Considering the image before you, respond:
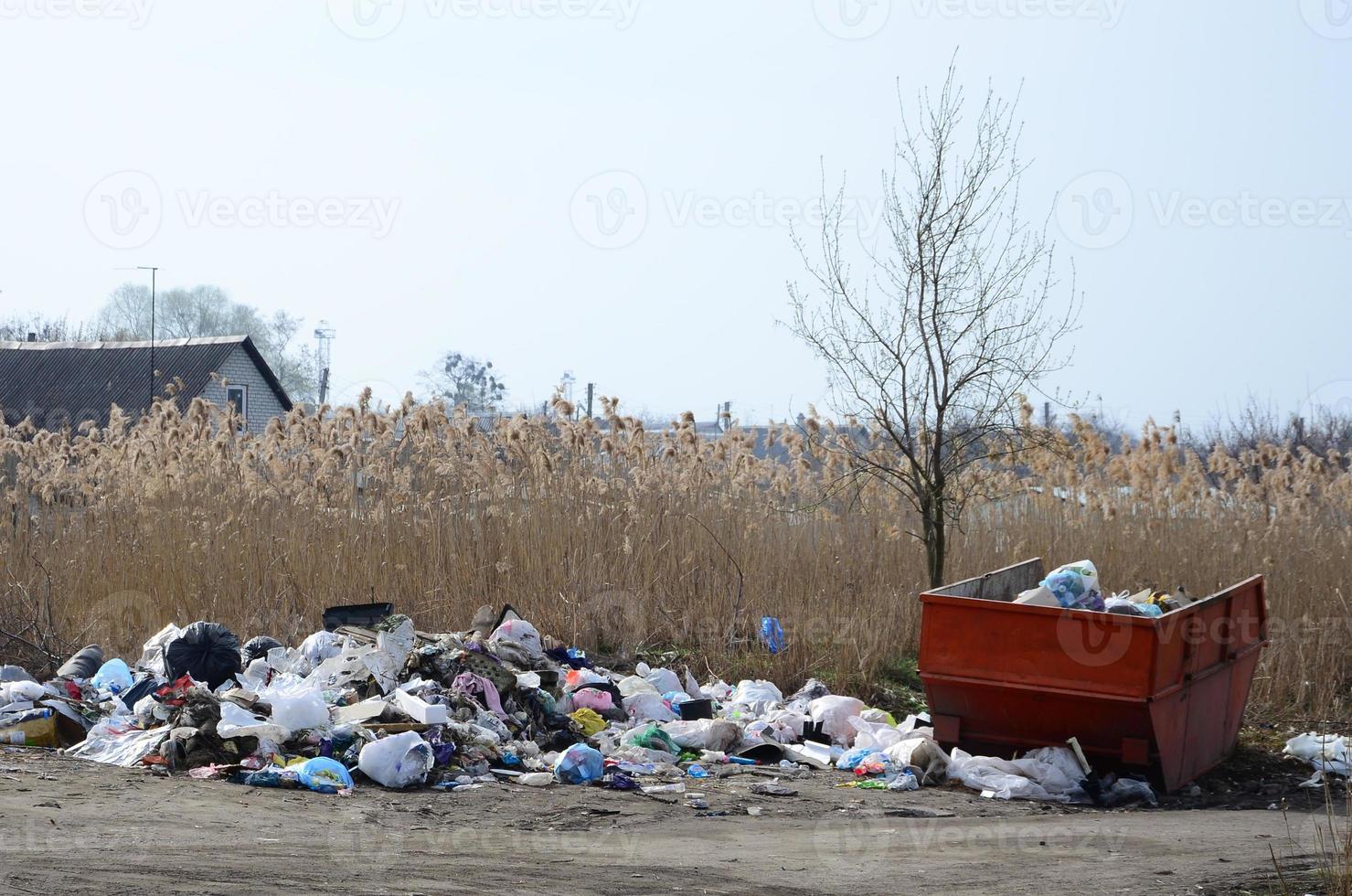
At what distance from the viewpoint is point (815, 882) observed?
5.88 m

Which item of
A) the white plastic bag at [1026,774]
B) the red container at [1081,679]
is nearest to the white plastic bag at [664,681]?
the red container at [1081,679]

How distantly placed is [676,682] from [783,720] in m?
1.15

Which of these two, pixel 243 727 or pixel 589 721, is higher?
pixel 243 727

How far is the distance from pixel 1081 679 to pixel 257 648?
6.23 metres

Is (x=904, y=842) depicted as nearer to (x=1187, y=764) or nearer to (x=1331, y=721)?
(x=1187, y=764)

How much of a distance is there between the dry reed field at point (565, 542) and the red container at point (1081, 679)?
8.94ft

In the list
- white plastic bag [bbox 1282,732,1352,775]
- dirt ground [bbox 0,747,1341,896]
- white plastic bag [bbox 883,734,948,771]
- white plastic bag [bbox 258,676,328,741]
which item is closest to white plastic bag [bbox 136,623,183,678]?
dirt ground [bbox 0,747,1341,896]

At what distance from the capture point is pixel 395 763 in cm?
800

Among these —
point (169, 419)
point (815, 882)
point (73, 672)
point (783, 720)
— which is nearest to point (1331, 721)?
point (783, 720)

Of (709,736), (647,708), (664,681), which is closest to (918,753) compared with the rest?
(709,736)

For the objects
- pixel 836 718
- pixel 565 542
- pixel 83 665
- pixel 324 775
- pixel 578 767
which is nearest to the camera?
pixel 324 775

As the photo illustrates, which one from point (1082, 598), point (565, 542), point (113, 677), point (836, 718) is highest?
point (565, 542)

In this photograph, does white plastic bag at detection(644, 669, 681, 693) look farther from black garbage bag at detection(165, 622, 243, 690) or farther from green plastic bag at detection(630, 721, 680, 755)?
black garbage bag at detection(165, 622, 243, 690)

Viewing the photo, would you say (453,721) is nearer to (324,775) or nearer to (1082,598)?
(324,775)
